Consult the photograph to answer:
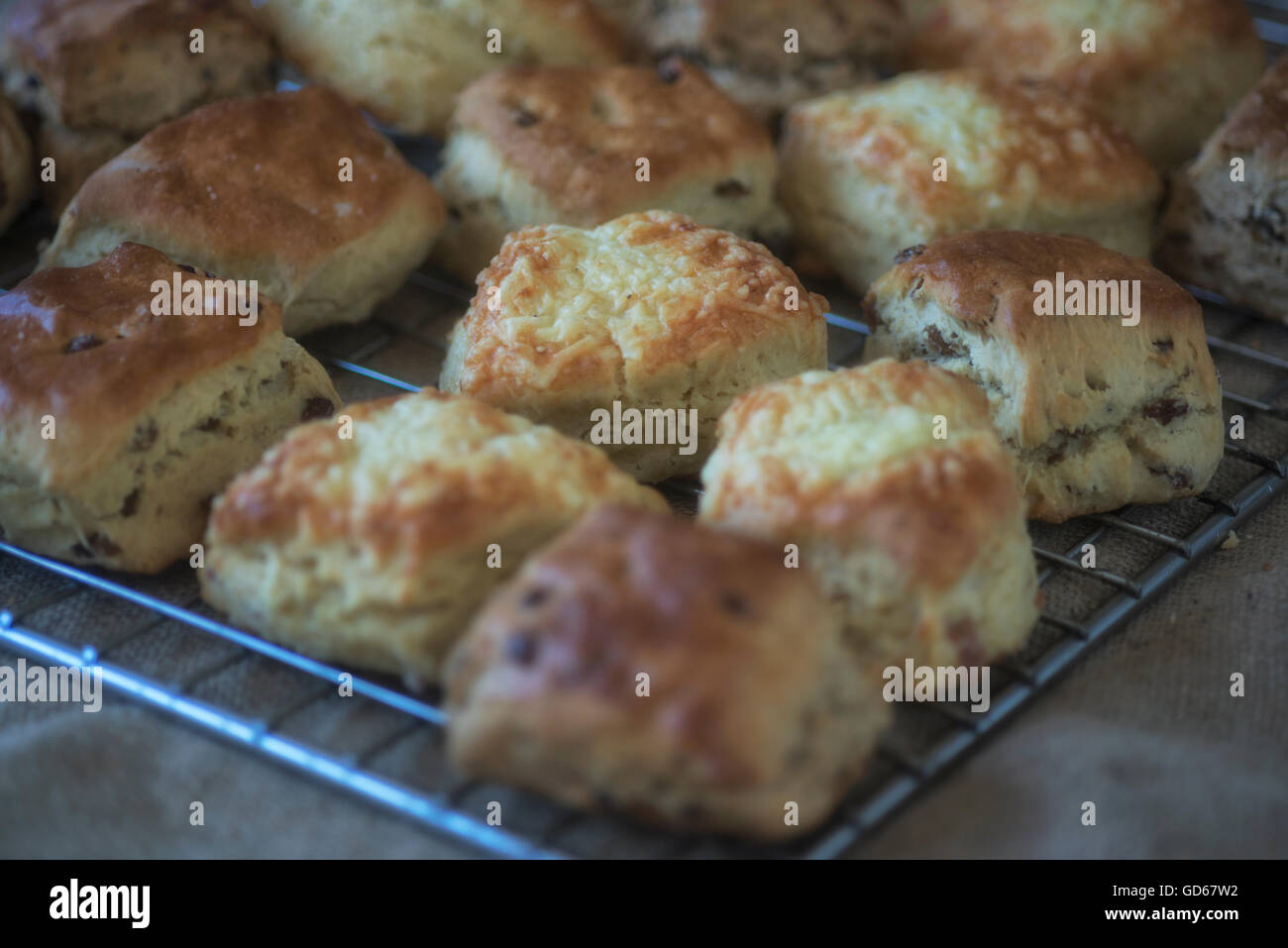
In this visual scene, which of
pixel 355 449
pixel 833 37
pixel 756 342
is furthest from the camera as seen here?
pixel 833 37

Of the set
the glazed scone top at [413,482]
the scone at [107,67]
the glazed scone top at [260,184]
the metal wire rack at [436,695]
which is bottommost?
the metal wire rack at [436,695]

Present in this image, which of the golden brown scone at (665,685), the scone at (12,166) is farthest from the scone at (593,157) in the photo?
the golden brown scone at (665,685)

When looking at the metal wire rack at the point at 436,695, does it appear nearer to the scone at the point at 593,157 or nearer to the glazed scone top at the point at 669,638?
the glazed scone top at the point at 669,638

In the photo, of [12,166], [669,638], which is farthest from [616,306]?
[12,166]

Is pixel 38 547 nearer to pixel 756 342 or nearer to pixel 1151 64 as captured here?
pixel 756 342

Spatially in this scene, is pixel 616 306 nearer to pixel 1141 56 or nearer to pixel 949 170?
pixel 949 170
